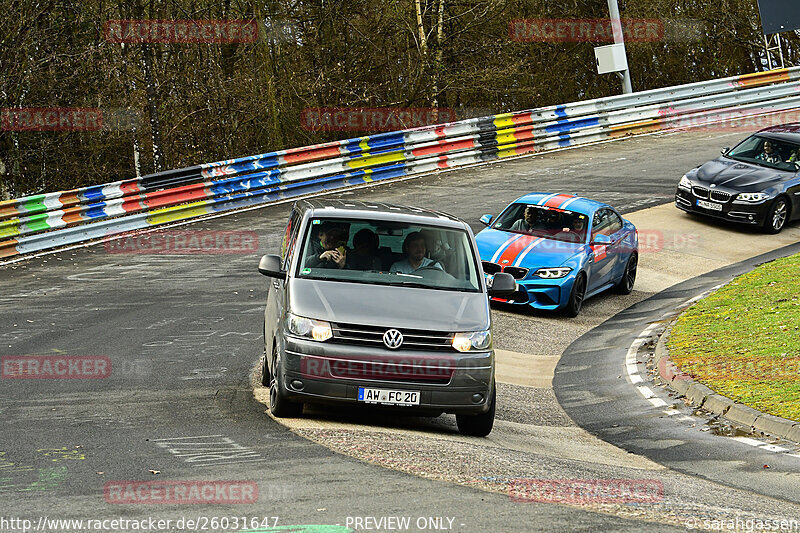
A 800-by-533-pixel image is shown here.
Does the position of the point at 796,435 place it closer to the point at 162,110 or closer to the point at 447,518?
the point at 447,518

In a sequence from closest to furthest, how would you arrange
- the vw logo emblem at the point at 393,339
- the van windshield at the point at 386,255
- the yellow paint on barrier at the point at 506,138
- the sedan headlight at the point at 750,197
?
the vw logo emblem at the point at 393,339 < the van windshield at the point at 386,255 < the sedan headlight at the point at 750,197 < the yellow paint on barrier at the point at 506,138

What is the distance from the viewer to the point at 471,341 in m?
8.79

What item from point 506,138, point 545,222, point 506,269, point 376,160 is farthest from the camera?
point 506,138

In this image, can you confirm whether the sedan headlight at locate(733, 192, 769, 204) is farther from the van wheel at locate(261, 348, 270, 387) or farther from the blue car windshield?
the van wheel at locate(261, 348, 270, 387)

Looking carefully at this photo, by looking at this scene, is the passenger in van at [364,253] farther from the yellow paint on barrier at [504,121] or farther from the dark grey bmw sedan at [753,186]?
the yellow paint on barrier at [504,121]

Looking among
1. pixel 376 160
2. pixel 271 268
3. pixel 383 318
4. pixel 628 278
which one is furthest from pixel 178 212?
pixel 383 318

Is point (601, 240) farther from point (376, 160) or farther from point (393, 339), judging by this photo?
point (376, 160)

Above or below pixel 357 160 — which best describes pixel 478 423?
below

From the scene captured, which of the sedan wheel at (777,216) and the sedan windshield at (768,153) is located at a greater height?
the sedan windshield at (768,153)

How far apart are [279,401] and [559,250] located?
8.20 metres

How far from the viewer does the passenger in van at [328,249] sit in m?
9.45

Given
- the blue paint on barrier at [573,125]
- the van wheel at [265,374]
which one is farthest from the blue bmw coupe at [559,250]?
the blue paint on barrier at [573,125]

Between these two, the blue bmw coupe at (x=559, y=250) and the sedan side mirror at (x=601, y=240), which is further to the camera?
the sedan side mirror at (x=601, y=240)

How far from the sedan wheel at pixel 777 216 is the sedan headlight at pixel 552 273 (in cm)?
728
